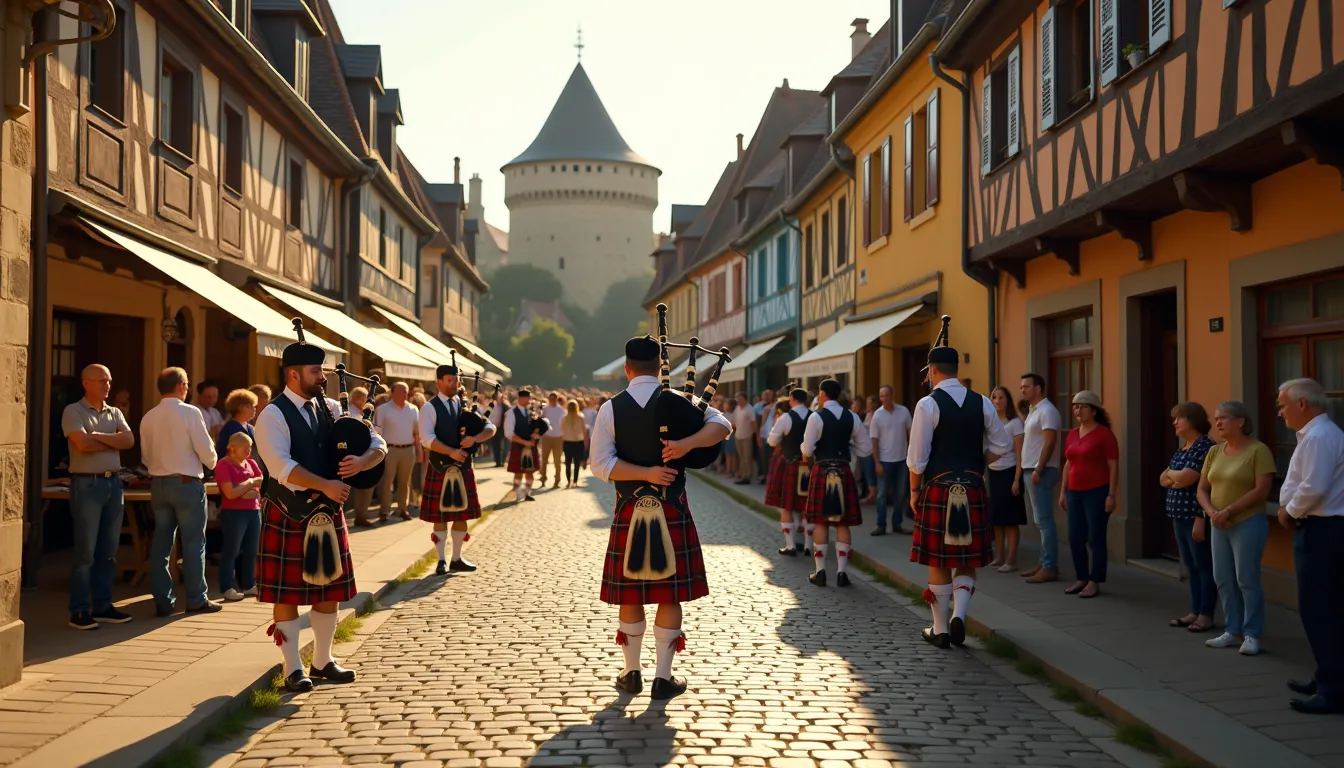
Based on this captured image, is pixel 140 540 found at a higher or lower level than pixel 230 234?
lower

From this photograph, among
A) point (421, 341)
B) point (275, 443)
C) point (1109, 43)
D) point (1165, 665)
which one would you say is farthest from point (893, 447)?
point (421, 341)

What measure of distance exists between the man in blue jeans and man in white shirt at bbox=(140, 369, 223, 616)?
211mm

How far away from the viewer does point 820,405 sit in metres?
10.5

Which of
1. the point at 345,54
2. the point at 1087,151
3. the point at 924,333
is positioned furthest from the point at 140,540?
the point at 345,54

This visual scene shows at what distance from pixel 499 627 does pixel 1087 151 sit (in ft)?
22.1

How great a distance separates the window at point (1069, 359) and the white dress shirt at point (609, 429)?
23.5ft

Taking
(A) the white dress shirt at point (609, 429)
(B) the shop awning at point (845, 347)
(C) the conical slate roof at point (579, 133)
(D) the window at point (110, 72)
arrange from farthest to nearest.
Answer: (C) the conical slate roof at point (579, 133)
(B) the shop awning at point (845, 347)
(D) the window at point (110, 72)
(A) the white dress shirt at point (609, 429)

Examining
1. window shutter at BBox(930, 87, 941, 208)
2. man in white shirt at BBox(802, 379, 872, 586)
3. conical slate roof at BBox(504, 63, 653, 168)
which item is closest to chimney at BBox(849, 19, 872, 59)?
window shutter at BBox(930, 87, 941, 208)

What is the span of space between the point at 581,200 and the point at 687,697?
75.6 metres

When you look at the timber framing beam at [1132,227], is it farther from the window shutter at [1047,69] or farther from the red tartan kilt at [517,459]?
the red tartan kilt at [517,459]

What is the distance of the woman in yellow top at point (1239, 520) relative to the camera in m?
6.85

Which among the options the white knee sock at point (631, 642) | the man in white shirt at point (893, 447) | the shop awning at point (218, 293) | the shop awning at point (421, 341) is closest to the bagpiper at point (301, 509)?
the white knee sock at point (631, 642)

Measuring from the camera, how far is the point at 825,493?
395 inches

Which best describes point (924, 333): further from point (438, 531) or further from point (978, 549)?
point (978, 549)
